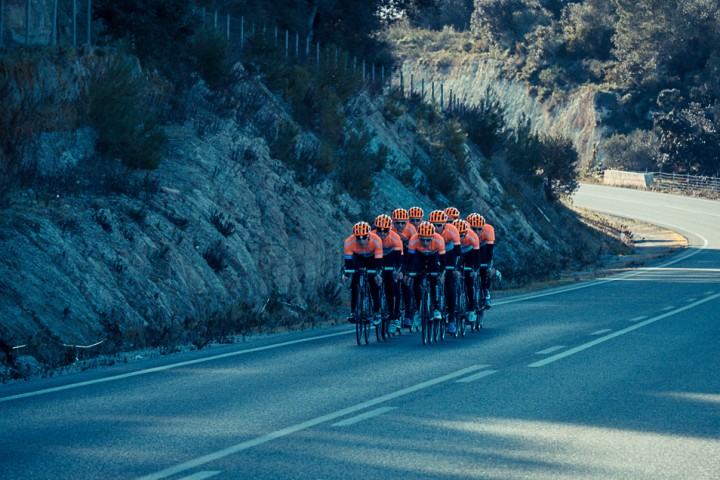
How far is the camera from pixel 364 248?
1711 centimetres

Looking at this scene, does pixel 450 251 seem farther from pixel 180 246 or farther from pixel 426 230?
pixel 180 246

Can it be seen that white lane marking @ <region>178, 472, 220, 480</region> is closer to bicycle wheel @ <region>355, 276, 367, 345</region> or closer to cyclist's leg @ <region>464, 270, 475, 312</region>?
bicycle wheel @ <region>355, 276, 367, 345</region>

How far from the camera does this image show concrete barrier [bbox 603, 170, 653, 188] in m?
89.4

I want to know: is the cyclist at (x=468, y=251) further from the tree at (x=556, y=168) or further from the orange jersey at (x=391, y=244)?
the tree at (x=556, y=168)

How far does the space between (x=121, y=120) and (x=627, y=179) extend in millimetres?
73956

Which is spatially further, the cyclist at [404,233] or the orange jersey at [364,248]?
the cyclist at [404,233]

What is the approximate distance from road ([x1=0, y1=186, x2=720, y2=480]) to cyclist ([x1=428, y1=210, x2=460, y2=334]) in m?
0.62

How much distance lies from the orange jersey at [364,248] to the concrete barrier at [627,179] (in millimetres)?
74857

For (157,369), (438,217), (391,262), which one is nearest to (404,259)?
(391,262)

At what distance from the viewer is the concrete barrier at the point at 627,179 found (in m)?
89.4

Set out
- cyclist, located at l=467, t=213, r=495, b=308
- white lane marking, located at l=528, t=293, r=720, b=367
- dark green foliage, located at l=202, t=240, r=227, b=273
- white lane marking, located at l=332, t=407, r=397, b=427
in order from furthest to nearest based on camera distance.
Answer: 1. dark green foliage, located at l=202, t=240, r=227, b=273
2. cyclist, located at l=467, t=213, r=495, b=308
3. white lane marking, located at l=528, t=293, r=720, b=367
4. white lane marking, located at l=332, t=407, r=397, b=427

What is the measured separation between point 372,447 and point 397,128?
3244 cm

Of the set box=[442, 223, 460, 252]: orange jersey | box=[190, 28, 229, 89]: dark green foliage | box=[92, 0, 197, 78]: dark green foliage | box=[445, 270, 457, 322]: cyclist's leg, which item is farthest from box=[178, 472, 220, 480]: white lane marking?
box=[190, 28, 229, 89]: dark green foliage

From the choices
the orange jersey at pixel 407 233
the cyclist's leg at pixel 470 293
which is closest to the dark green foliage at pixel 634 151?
the cyclist's leg at pixel 470 293
